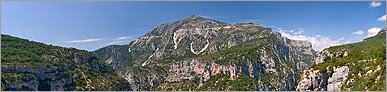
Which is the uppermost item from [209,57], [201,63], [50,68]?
[50,68]

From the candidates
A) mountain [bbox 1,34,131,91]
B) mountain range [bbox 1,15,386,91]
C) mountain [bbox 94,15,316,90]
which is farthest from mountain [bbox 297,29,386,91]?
mountain [bbox 94,15,316,90]

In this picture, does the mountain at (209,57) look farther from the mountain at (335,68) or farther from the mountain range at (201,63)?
the mountain at (335,68)

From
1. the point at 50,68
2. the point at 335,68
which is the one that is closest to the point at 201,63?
the point at 50,68

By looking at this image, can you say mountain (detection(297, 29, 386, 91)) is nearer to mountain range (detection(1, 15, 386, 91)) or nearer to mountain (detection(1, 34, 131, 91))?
mountain range (detection(1, 15, 386, 91))

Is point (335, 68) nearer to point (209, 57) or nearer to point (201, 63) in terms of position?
point (201, 63)

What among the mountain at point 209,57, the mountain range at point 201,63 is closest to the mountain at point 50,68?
the mountain range at point 201,63

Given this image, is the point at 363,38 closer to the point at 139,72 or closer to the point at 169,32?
the point at 139,72
